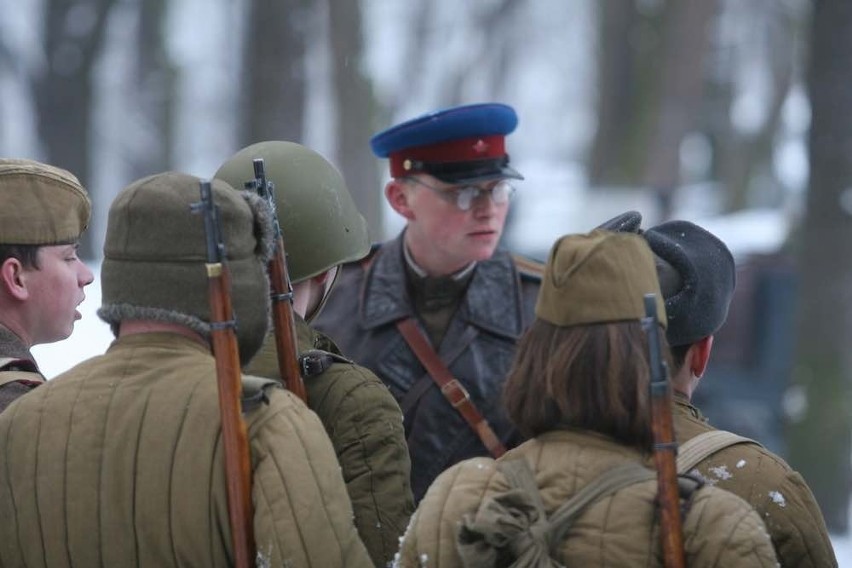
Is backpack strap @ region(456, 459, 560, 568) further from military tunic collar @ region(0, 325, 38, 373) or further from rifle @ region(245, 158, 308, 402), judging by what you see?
military tunic collar @ region(0, 325, 38, 373)

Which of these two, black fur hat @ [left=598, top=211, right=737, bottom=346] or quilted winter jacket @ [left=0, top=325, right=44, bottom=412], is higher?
black fur hat @ [left=598, top=211, right=737, bottom=346]

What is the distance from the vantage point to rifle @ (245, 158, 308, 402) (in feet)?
11.1

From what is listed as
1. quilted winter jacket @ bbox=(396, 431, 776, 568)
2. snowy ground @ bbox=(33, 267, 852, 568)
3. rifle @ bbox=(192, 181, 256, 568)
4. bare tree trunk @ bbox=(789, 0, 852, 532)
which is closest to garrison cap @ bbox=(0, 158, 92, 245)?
rifle @ bbox=(192, 181, 256, 568)

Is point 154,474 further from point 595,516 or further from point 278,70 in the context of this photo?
point 278,70

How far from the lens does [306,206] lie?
387 cm

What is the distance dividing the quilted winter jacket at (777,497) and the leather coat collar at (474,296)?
62.7 inches

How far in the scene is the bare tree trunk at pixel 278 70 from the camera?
1127 cm

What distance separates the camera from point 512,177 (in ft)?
15.3

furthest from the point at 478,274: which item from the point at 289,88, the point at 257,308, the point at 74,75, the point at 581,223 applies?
Result: the point at 74,75

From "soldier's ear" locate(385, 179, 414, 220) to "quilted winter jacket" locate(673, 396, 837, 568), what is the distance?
6.23 feet

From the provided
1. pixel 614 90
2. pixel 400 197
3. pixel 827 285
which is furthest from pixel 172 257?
pixel 614 90

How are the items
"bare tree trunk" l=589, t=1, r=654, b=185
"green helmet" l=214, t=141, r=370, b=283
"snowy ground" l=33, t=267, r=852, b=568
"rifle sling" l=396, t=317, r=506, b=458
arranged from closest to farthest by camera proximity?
"green helmet" l=214, t=141, r=370, b=283, "rifle sling" l=396, t=317, r=506, b=458, "snowy ground" l=33, t=267, r=852, b=568, "bare tree trunk" l=589, t=1, r=654, b=185

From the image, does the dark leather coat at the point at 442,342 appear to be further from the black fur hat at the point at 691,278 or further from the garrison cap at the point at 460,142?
the black fur hat at the point at 691,278

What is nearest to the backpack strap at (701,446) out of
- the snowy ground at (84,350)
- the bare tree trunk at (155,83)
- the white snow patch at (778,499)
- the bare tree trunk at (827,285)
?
the white snow patch at (778,499)
